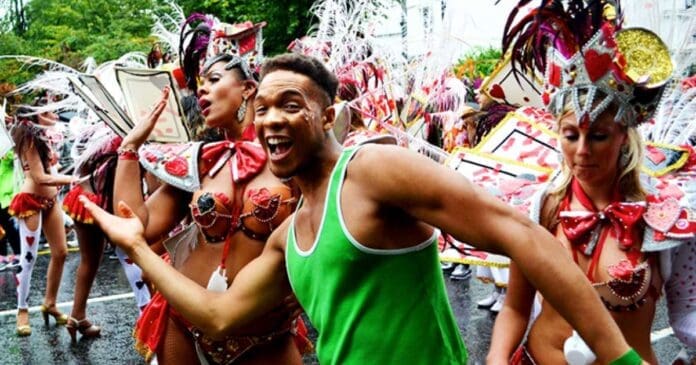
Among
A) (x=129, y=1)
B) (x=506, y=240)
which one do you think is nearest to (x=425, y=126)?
(x=506, y=240)

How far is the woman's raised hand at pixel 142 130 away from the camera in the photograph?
3486mm

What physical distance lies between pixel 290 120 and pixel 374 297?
52cm

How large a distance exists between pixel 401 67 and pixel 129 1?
22764 mm

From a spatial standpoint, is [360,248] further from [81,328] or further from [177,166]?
[81,328]

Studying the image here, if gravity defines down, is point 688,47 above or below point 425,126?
above

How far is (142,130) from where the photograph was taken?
3486 mm

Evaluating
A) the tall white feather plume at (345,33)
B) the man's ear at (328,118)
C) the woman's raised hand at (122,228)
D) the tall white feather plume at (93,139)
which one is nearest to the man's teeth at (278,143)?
the man's ear at (328,118)

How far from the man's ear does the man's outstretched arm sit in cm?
38

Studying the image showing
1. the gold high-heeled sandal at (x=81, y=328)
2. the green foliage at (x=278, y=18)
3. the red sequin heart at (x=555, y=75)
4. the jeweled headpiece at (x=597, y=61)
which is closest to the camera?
the jeweled headpiece at (x=597, y=61)

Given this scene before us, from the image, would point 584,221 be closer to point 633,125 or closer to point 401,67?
point 633,125

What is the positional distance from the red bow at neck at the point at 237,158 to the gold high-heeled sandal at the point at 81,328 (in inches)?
139

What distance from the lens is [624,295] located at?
2.61m

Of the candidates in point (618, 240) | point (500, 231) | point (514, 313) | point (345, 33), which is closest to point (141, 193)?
point (514, 313)

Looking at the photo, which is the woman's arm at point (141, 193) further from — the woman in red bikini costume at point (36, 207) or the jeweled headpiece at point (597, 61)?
the woman in red bikini costume at point (36, 207)
